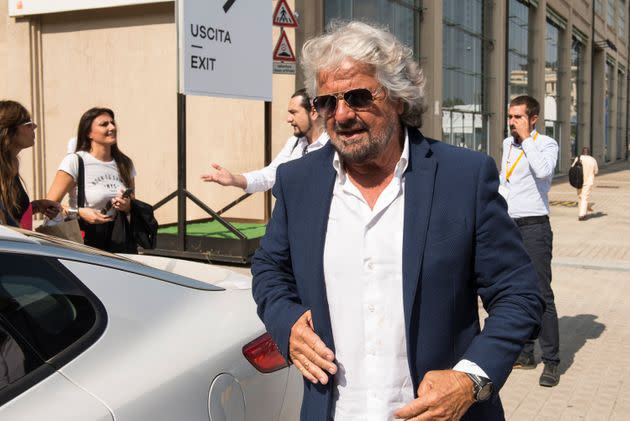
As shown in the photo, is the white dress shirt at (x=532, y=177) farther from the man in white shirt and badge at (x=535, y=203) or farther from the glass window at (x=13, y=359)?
the glass window at (x=13, y=359)

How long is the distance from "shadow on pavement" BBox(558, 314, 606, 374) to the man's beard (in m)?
4.00

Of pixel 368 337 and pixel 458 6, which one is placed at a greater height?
pixel 458 6

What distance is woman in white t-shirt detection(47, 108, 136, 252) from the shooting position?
198 inches

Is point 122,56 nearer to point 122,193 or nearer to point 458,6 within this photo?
point 122,193

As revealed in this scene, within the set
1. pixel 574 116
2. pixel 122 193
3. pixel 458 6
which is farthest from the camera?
pixel 574 116

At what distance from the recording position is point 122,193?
202 inches

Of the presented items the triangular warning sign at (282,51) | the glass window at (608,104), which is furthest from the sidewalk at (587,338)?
the glass window at (608,104)

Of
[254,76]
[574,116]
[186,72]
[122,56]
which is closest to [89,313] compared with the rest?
[186,72]

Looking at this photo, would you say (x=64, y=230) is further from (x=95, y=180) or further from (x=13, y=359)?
(x=13, y=359)

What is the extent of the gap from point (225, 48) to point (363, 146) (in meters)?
6.89

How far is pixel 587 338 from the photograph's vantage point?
6.40 m

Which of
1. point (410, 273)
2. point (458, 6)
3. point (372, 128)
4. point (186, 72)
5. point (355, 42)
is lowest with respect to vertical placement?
point (410, 273)

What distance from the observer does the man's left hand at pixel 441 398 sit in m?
1.84

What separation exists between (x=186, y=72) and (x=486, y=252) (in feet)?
21.6
